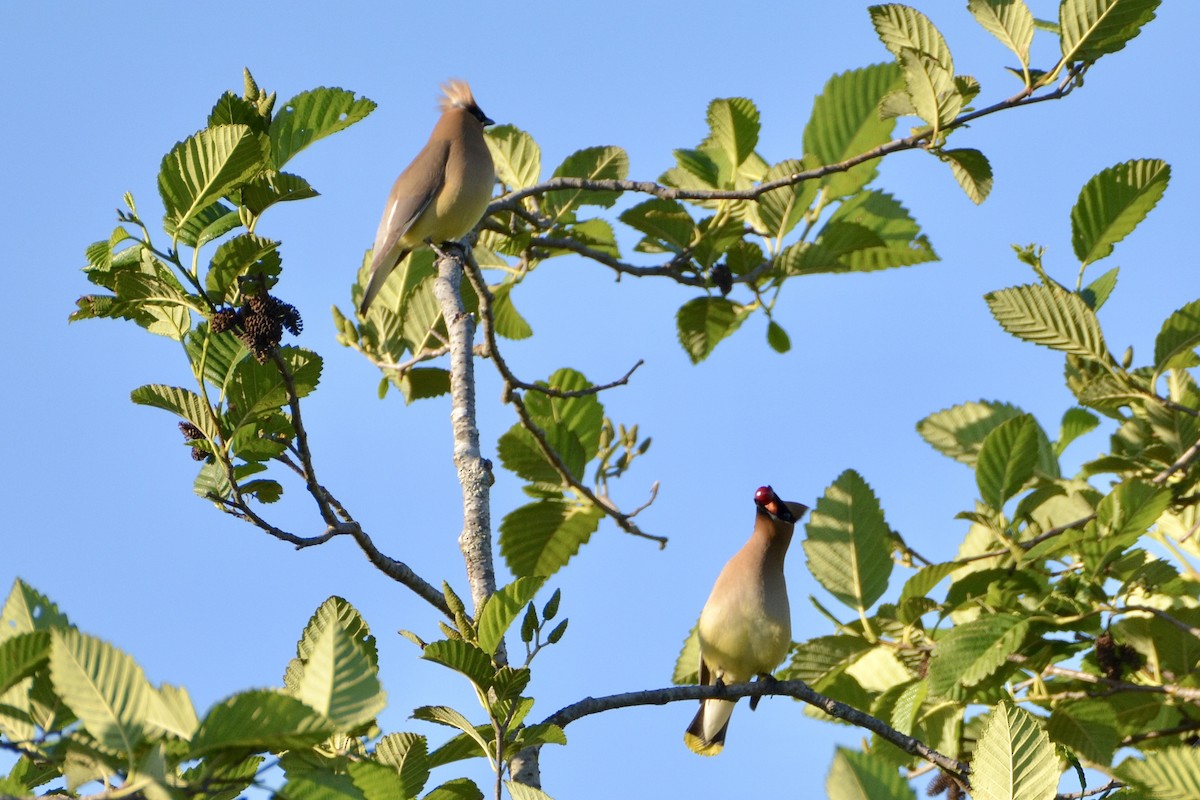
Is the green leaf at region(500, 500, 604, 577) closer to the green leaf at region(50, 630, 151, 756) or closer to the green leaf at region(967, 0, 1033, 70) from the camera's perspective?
the green leaf at region(967, 0, 1033, 70)

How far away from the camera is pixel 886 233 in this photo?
466 centimetres

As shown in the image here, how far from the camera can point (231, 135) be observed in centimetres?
283

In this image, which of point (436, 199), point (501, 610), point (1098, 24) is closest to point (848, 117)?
point (1098, 24)

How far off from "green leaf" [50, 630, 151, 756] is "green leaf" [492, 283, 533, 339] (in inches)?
123

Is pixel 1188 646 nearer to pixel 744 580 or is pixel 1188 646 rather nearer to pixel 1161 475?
pixel 1161 475

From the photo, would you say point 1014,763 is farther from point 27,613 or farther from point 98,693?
point 27,613

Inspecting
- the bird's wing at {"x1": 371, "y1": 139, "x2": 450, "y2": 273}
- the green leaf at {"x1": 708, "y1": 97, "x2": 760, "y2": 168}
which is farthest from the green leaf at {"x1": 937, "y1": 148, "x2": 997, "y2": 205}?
the bird's wing at {"x1": 371, "y1": 139, "x2": 450, "y2": 273}

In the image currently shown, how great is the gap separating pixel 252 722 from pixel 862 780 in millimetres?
794

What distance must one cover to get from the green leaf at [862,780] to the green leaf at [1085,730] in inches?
77.2

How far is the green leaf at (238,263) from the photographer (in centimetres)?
287

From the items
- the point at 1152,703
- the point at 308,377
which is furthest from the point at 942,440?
the point at 308,377

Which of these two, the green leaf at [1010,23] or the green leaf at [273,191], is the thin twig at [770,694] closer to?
the green leaf at [273,191]

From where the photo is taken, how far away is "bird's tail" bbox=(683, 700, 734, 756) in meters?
5.03

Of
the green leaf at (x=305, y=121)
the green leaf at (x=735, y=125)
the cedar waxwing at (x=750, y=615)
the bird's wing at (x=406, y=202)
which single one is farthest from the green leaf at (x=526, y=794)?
the green leaf at (x=735, y=125)
